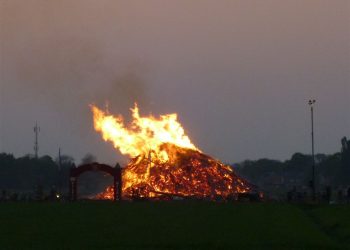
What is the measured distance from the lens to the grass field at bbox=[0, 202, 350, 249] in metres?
40.7

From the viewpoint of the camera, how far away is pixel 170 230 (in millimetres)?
48031

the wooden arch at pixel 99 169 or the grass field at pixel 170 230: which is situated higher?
the wooden arch at pixel 99 169

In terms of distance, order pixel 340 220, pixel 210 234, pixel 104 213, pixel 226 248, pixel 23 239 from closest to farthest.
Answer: pixel 226 248 < pixel 23 239 < pixel 210 234 < pixel 340 220 < pixel 104 213

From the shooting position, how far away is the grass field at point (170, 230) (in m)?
40.7

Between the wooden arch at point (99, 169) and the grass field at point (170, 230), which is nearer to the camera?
the grass field at point (170, 230)

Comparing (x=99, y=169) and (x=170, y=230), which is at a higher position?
(x=99, y=169)

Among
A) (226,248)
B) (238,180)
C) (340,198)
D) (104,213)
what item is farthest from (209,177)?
(226,248)

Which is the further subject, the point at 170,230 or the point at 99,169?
the point at 99,169

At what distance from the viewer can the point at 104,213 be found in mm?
64812

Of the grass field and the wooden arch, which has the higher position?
the wooden arch

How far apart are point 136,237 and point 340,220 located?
1814cm

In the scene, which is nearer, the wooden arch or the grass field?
the grass field

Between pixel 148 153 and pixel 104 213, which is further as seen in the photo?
pixel 148 153

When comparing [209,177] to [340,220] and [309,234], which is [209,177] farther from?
[309,234]
